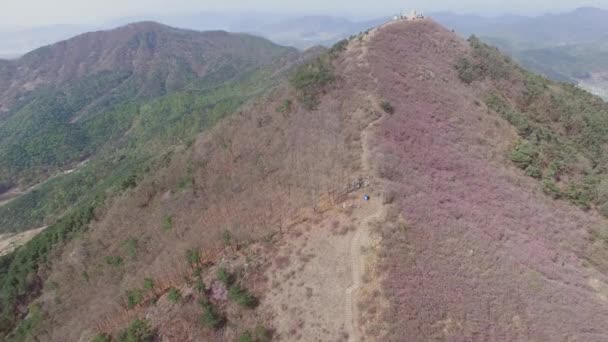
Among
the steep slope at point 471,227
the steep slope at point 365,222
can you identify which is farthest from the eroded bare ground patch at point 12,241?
the steep slope at point 471,227

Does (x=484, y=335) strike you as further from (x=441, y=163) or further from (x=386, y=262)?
(x=441, y=163)

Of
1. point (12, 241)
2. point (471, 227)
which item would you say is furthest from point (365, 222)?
point (12, 241)

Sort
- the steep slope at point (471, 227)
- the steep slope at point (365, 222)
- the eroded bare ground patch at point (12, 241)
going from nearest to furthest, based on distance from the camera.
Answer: the steep slope at point (471, 227) < the steep slope at point (365, 222) < the eroded bare ground patch at point (12, 241)

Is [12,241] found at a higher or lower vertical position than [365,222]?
lower

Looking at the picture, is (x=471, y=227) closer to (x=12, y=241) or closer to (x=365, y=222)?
(x=365, y=222)

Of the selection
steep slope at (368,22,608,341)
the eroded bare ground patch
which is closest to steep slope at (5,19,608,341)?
steep slope at (368,22,608,341)

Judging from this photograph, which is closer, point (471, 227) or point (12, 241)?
point (471, 227)

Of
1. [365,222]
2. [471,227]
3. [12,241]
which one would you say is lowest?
[12,241]

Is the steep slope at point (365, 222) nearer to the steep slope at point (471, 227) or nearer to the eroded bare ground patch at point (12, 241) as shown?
the steep slope at point (471, 227)

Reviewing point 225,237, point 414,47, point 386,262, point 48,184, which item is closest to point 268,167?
point 225,237
